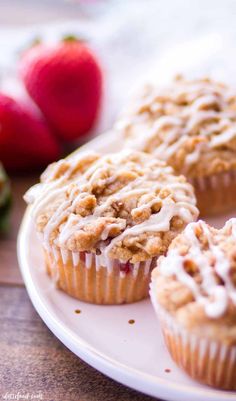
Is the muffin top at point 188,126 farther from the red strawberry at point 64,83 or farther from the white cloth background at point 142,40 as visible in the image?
the white cloth background at point 142,40

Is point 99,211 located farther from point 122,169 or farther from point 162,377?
point 162,377

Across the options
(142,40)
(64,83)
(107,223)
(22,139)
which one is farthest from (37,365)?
(142,40)

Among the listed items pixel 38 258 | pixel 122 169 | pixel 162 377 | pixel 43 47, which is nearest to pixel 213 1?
pixel 43 47

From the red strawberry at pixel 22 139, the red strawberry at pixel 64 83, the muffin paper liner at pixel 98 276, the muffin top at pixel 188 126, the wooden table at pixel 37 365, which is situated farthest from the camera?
the red strawberry at pixel 64 83

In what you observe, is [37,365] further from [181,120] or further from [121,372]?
[181,120]

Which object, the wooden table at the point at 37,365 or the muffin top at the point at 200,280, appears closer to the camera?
the muffin top at the point at 200,280

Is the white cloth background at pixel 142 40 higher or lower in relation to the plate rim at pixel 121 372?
higher

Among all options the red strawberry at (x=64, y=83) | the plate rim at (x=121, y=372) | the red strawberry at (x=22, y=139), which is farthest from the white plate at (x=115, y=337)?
the red strawberry at (x=64, y=83)
